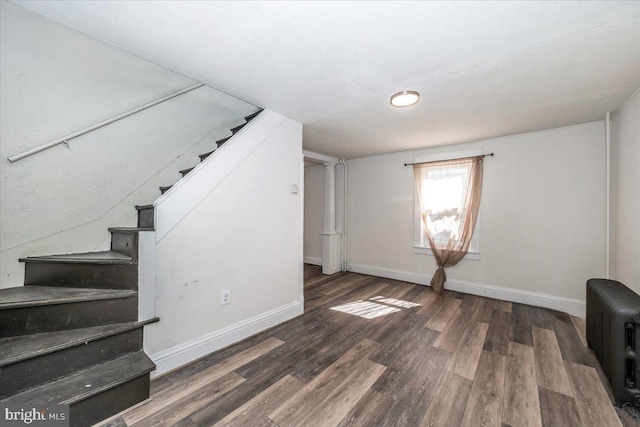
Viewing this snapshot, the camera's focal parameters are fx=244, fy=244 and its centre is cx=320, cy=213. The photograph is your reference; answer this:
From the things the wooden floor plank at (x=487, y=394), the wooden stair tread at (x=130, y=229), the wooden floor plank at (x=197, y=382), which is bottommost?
the wooden floor plank at (x=197, y=382)

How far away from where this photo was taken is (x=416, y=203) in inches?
160

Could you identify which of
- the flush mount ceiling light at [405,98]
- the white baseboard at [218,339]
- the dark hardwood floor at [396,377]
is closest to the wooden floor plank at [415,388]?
the dark hardwood floor at [396,377]

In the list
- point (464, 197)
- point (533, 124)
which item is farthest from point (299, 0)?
point (464, 197)

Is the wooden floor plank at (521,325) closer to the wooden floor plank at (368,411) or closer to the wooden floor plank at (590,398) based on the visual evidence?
the wooden floor plank at (590,398)

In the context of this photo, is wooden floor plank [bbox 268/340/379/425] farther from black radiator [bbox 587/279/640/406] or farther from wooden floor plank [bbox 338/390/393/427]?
black radiator [bbox 587/279/640/406]

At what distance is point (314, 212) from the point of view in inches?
217

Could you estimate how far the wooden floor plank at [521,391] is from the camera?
1.42 metres

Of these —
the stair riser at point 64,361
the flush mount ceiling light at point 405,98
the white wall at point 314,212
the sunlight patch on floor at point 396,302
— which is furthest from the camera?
the white wall at point 314,212

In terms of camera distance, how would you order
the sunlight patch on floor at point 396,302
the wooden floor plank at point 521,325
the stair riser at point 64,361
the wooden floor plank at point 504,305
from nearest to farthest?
the stair riser at point 64,361 → the wooden floor plank at point 521,325 → the wooden floor plank at point 504,305 → the sunlight patch on floor at point 396,302

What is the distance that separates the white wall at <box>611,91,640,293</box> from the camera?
2.08 m

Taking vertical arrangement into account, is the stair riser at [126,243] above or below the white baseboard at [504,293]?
above

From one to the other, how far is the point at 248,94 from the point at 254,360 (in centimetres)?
227

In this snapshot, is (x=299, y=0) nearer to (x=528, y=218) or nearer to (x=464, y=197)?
(x=464, y=197)

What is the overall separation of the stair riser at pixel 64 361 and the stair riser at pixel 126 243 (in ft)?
1.66
